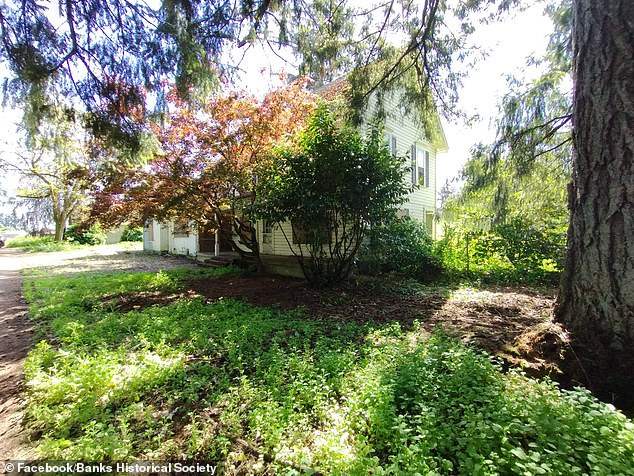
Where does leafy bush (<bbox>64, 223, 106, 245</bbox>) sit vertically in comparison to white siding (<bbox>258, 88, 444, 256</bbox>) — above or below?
below

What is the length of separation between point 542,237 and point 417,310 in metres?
4.74

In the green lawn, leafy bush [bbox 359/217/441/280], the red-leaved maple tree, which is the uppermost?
the red-leaved maple tree

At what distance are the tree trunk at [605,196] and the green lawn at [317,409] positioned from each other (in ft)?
2.01

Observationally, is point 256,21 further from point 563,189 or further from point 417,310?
point 563,189

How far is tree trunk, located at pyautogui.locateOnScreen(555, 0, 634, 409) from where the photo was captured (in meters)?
2.43

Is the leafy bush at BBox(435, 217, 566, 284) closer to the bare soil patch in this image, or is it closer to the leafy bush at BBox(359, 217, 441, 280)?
the leafy bush at BBox(359, 217, 441, 280)

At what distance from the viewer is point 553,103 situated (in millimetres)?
5445

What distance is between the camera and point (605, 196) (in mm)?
2527

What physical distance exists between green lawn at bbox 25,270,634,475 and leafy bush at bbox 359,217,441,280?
3826 millimetres

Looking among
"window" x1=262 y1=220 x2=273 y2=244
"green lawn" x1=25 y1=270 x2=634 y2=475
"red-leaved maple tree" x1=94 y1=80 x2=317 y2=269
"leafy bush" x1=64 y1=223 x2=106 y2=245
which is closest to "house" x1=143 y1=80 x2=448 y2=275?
"window" x1=262 y1=220 x2=273 y2=244

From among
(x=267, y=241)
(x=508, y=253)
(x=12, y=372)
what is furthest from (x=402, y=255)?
(x=12, y=372)

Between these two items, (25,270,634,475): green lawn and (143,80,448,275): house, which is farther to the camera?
(143,80,448,275): house

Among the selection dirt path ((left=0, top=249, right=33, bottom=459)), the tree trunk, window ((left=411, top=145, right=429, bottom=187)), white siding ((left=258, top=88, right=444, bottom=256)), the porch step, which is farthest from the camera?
window ((left=411, top=145, right=429, bottom=187))

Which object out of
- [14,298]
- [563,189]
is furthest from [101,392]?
[563,189]
